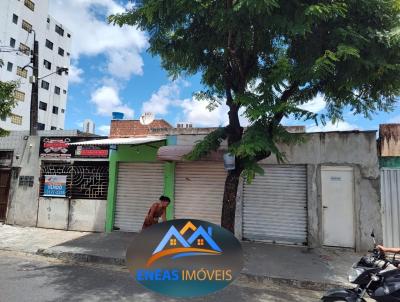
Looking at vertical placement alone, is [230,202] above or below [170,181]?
below

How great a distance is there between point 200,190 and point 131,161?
259cm

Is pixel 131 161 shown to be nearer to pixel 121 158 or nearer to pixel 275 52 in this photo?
pixel 121 158

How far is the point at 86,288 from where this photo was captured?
6.04m

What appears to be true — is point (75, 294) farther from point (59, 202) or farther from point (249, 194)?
point (59, 202)

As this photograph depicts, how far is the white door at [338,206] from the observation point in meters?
9.36

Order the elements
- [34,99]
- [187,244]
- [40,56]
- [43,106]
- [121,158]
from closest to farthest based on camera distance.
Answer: [187,244] < [121,158] < [34,99] < [40,56] < [43,106]

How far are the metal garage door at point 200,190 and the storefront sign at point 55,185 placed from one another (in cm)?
414

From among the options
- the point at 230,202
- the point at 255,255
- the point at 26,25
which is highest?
the point at 26,25

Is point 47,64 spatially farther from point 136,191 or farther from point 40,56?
point 136,191

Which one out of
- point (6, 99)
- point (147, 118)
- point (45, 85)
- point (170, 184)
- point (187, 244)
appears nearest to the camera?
point (187, 244)

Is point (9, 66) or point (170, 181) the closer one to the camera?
point (170, 181)

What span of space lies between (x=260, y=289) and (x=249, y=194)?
3960 mm

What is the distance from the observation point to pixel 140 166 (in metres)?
11.5

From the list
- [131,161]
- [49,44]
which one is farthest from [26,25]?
[131,161]
